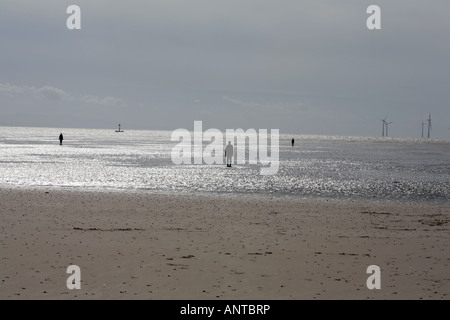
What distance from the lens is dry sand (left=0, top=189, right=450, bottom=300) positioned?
1155cm

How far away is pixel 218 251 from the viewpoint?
1517 centimetres

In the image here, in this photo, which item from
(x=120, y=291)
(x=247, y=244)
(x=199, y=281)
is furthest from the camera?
(x=247, y=244)

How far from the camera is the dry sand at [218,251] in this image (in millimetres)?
11555

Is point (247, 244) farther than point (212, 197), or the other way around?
point (212, 197)

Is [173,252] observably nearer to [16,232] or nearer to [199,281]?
[199,281]

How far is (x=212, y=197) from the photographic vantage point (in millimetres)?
30062

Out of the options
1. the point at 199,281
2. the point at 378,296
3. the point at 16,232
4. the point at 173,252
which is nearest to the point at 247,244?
the point at 173,252

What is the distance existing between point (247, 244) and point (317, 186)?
23316 mm

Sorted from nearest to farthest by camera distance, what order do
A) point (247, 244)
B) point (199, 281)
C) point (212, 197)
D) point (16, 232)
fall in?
point (199, 281), point (247, 244), point (16, 232), point (212, 197)

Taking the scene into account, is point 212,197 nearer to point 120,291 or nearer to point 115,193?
point 115,193

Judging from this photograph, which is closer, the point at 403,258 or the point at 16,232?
the point at 403,258

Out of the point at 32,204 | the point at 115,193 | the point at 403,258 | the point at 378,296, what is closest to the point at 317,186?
the point at 115,193
